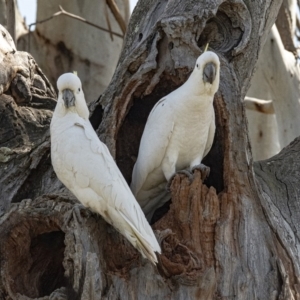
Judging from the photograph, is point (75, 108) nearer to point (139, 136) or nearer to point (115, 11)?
point (139, 136)

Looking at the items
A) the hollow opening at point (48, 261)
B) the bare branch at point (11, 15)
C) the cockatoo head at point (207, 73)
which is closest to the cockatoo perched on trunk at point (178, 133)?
the cockatoo head at point (207, 73)

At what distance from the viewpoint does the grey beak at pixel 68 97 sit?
11.3 ft

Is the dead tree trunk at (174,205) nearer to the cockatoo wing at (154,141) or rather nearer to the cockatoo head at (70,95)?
the cockatoo wing at (154,141)

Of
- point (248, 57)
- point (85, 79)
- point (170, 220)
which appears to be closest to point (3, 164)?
point (170, 220)

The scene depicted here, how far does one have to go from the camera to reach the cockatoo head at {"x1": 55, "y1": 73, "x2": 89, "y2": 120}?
3.42m

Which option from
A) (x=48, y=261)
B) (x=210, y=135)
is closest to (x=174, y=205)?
A: (x=210, y=135)

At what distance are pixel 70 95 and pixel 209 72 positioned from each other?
653mm

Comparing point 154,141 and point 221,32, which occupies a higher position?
point 221,32

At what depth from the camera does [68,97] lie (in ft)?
11.3

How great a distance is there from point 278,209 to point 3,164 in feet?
4.89

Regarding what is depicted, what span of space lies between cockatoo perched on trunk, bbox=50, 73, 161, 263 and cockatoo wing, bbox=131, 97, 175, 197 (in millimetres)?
353

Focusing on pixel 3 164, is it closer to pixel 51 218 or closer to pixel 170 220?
pixel 51 218

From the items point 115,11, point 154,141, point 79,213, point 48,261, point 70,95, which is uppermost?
Result: point 70,95

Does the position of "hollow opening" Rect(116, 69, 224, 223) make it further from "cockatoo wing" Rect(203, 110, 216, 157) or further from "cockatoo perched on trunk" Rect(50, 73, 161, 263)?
"cockatoo perched on trunk" Rect(50, 73, 161, 263)
